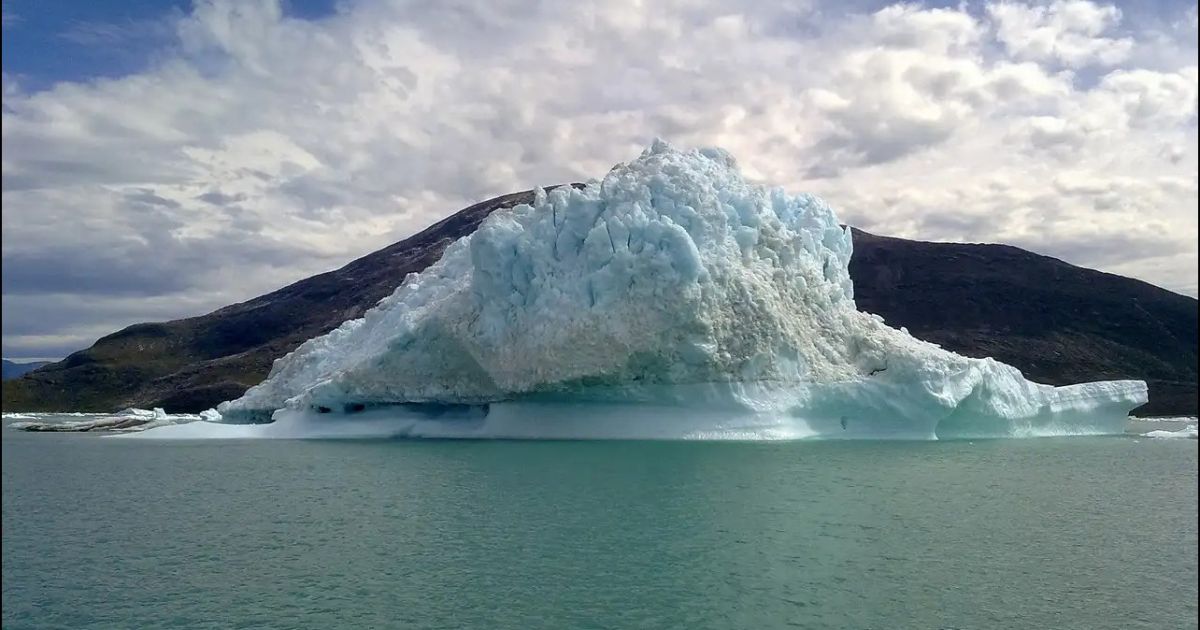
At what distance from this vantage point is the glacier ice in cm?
2472

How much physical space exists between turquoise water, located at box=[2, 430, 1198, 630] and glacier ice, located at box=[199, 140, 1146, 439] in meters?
4.11

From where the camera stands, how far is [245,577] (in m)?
10.7

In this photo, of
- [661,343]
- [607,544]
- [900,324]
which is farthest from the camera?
[900,324]

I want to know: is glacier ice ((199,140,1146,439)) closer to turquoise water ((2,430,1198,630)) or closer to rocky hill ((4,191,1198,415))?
turquoise water ((2,430,1198,630))

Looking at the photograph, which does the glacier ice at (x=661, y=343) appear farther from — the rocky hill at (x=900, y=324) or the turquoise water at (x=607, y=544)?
the rocky hill at (x=900, y=324)

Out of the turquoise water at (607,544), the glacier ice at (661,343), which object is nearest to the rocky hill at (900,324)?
the glacier ice at (661,343)

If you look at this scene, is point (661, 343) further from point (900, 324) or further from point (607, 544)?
point (900, 324)

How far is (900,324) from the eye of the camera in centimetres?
9144

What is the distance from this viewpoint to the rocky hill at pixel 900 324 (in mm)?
81438

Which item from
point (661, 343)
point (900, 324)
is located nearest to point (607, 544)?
point (661, 343)

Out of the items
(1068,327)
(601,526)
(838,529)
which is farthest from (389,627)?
(1068,327)

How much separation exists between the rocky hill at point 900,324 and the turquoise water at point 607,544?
Answer: 61155 millimetres

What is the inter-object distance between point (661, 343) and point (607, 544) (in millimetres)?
12673

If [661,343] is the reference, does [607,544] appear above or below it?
below
